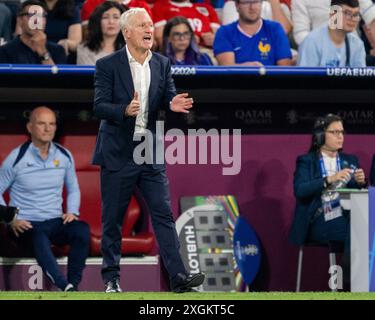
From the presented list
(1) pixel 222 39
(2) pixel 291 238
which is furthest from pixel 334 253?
(1) pixel 222 39

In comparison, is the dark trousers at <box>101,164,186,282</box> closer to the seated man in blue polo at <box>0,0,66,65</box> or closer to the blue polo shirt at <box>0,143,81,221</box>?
the blue polo shirt at <box>0,143,81,221</box>

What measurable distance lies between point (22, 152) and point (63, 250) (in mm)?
878

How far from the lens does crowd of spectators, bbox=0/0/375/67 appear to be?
34.4ft

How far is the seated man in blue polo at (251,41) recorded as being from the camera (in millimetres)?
10805

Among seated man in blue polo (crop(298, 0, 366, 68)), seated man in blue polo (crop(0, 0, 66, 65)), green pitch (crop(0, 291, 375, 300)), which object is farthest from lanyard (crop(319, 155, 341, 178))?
green pitch (crop(0, 291, 375, 300))

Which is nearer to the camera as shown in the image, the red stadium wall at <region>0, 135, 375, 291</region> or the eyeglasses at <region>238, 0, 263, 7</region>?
the eyeglasses at <region>238, 0, 263, 7</region>

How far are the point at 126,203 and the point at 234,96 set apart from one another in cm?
328

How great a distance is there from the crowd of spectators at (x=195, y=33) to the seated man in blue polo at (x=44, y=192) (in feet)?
2.12

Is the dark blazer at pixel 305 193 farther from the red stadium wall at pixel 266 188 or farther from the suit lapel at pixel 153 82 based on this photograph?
the suit lapel at pixel 153 82

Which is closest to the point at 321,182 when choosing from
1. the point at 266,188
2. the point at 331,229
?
the point at 331,229

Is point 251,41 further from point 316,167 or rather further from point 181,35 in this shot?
point 316,167

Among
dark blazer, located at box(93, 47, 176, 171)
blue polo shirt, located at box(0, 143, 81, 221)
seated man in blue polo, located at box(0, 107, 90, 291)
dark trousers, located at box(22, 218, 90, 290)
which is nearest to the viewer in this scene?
dark blazer, located at box(93, 47, 176, 171)

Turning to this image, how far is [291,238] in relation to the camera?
1059cm
